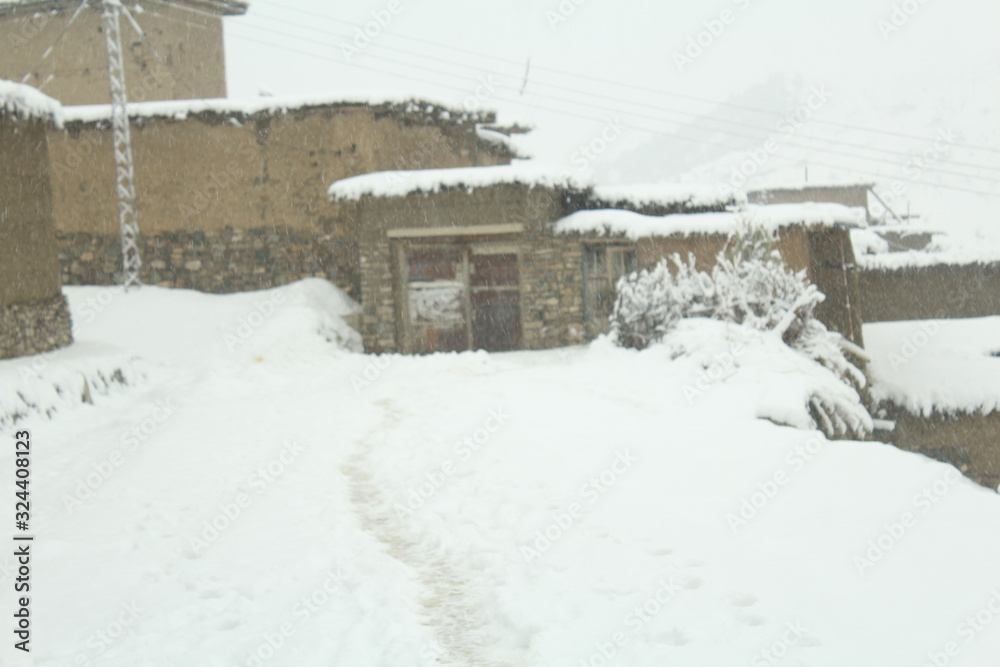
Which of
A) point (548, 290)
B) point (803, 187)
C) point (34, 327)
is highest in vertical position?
point (803, 187)

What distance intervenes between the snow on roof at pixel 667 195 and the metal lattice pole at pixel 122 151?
855 centimetres

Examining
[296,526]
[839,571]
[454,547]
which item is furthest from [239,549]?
[839,571]

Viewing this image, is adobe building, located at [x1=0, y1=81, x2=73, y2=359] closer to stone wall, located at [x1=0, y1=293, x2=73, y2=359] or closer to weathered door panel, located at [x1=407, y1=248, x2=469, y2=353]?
stone wall, located at [x1=0, y1=293, x2=73, y2=359]

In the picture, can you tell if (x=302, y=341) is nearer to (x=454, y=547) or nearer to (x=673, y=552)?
(x=454, y=547)

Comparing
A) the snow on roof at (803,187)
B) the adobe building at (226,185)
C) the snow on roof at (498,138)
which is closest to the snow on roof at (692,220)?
the adobe building at (226,185)

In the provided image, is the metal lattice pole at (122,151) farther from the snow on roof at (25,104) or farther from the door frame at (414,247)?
the door frame at (414,247)

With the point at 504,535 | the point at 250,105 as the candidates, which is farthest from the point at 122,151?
the point at 504,535

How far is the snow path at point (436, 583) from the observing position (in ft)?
13.0

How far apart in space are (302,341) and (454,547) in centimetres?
934

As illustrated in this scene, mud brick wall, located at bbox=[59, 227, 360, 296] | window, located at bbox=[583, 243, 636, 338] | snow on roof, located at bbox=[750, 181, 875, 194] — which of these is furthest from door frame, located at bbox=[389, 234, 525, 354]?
snow on roof, located at bbox=[750, 181, 875, 194]

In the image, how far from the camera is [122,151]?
1619 centimetres

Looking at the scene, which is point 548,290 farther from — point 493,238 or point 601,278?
point 493,238

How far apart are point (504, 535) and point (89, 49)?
65.9 ft

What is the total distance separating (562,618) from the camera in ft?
13.3
